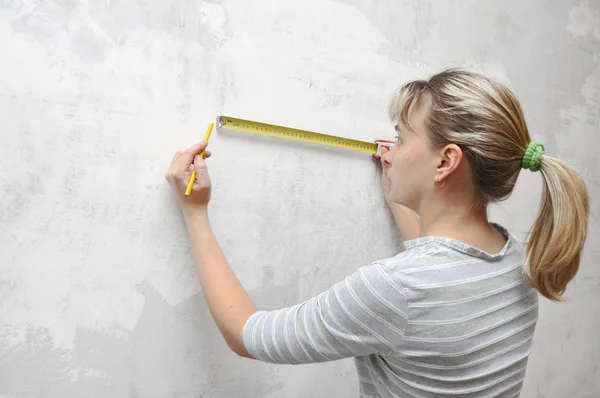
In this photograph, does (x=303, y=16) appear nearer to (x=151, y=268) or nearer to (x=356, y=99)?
(x=356, y=99)

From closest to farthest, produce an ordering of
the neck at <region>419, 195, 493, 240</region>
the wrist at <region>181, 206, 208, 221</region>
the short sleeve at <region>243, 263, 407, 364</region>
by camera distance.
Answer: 1. the short sleeve at <region>243, 263, 407, 364</region>
2. the neck at <region>419, 195, 493, 240</region>
3. the wrist at <region>181, 206, 208, 221</region>

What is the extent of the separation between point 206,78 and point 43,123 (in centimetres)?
32

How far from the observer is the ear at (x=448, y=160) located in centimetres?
91

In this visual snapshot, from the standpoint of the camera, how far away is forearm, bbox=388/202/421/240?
1.33 metres

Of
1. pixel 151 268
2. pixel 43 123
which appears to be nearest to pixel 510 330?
pixel 151 268

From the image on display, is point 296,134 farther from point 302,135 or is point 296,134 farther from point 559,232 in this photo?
point 559,232

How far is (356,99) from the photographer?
129 centimetres

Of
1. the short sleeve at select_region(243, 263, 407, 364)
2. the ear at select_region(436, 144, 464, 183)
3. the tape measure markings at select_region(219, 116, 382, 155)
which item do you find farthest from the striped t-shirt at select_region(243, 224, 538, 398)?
the tape measure markings at select_region(219, 116, 382, 155)

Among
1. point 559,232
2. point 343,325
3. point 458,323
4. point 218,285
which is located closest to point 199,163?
point 218,285

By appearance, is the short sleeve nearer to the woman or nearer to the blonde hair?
the woman

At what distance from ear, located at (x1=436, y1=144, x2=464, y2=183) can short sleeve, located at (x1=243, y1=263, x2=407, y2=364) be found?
20 centimetres

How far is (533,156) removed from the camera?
94cm

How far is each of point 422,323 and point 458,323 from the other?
6 cm

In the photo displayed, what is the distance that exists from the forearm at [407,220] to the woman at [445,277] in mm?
320
